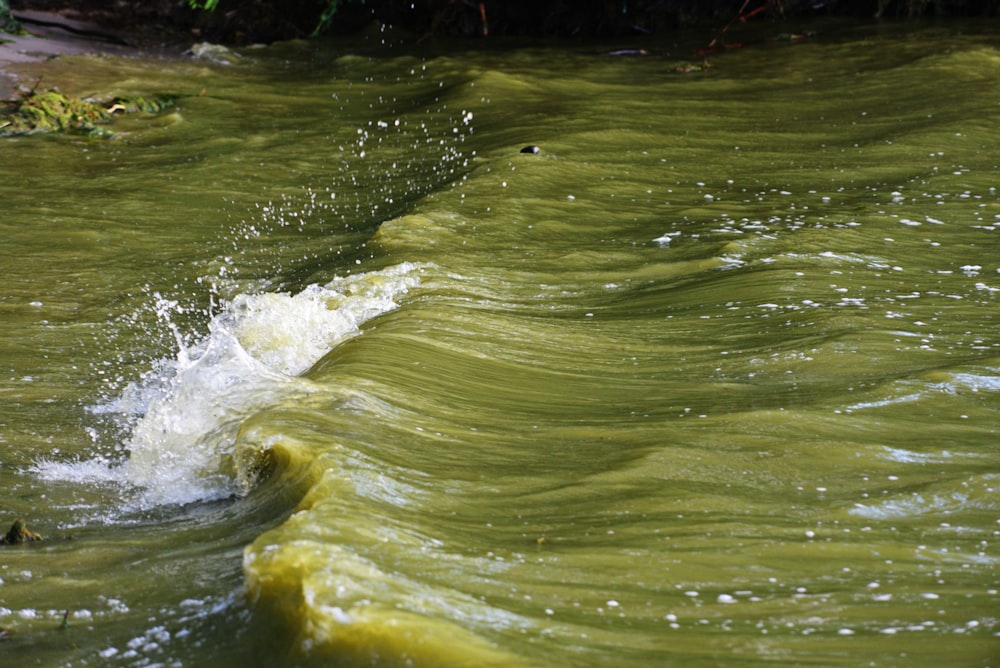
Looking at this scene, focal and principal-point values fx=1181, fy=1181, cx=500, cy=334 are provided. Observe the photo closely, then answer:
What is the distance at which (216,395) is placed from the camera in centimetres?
373

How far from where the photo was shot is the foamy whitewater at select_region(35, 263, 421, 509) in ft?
11.3

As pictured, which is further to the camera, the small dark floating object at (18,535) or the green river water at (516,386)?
the small dark floating object at (18,535)

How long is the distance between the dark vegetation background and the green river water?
3520 mm

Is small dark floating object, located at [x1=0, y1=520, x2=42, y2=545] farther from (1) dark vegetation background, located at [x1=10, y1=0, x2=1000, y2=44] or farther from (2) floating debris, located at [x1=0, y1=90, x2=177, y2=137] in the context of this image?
(1) dark vegetation background, located at [x1=10, y1=0, x2=1000, y2=44]

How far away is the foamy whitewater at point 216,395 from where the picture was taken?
3.45 meters

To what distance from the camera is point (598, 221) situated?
6.09 m

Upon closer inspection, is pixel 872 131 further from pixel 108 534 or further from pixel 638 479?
pixel 108 534

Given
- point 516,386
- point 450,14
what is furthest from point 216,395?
point 450,14

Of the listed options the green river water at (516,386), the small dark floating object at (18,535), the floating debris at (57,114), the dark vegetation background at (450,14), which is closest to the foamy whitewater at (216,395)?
the green river water at (516,386)

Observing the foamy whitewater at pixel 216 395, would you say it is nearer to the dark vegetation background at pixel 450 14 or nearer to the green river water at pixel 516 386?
the green river water at pixel 516 386

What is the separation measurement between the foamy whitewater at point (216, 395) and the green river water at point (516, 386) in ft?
0.05

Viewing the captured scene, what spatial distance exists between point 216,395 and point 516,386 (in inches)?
38.1

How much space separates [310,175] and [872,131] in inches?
140

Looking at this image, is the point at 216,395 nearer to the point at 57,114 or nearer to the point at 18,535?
the point at 18,535
